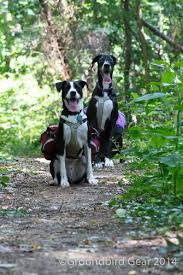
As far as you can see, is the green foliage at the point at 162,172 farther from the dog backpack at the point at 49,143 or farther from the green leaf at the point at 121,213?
the dog backpack at the point at 49,143

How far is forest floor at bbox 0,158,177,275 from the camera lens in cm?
380

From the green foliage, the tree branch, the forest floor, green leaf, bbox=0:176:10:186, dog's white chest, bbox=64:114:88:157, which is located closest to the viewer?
the forest floor

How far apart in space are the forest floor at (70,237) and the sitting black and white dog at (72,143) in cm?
62

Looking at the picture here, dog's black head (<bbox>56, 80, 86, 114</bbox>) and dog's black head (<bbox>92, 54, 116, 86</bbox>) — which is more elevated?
dog's black head (<bbox>92, 54, 116, 86</bbox>)

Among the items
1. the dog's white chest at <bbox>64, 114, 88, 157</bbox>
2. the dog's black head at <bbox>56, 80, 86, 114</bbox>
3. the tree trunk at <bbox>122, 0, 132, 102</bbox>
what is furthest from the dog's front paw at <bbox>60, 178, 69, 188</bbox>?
the tree trunk at <bbox>122, 0, 132, 102</bbox>

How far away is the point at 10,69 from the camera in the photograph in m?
17.1

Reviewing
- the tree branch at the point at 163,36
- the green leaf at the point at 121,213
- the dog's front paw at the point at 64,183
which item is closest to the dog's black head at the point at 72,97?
the dog's front paw at the point at 64,183

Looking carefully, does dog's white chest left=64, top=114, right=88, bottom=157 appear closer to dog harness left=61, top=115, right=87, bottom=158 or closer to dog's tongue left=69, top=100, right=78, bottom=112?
dog harness left=61, top=115, right=87, bottom=158

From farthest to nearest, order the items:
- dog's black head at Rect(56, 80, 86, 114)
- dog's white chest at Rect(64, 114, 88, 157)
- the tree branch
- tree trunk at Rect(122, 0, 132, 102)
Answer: the tree branch
tree trunk at Rect(122, 0, 132, 102)
dog's black head at Rect(56, 80, 86, 114)
dog's white chest at Rect(64, 114, 88, 157)

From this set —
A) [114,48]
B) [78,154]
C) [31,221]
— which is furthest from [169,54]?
[31,221]

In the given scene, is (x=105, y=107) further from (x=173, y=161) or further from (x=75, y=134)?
(x=173, y=161)

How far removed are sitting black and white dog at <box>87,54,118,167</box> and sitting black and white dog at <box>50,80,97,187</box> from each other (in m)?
2.03

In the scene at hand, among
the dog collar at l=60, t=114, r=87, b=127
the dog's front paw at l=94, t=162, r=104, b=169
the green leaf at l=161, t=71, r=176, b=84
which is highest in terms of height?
the green leaf at l=161, t=71, r=176, b=84

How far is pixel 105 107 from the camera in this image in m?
10.1
